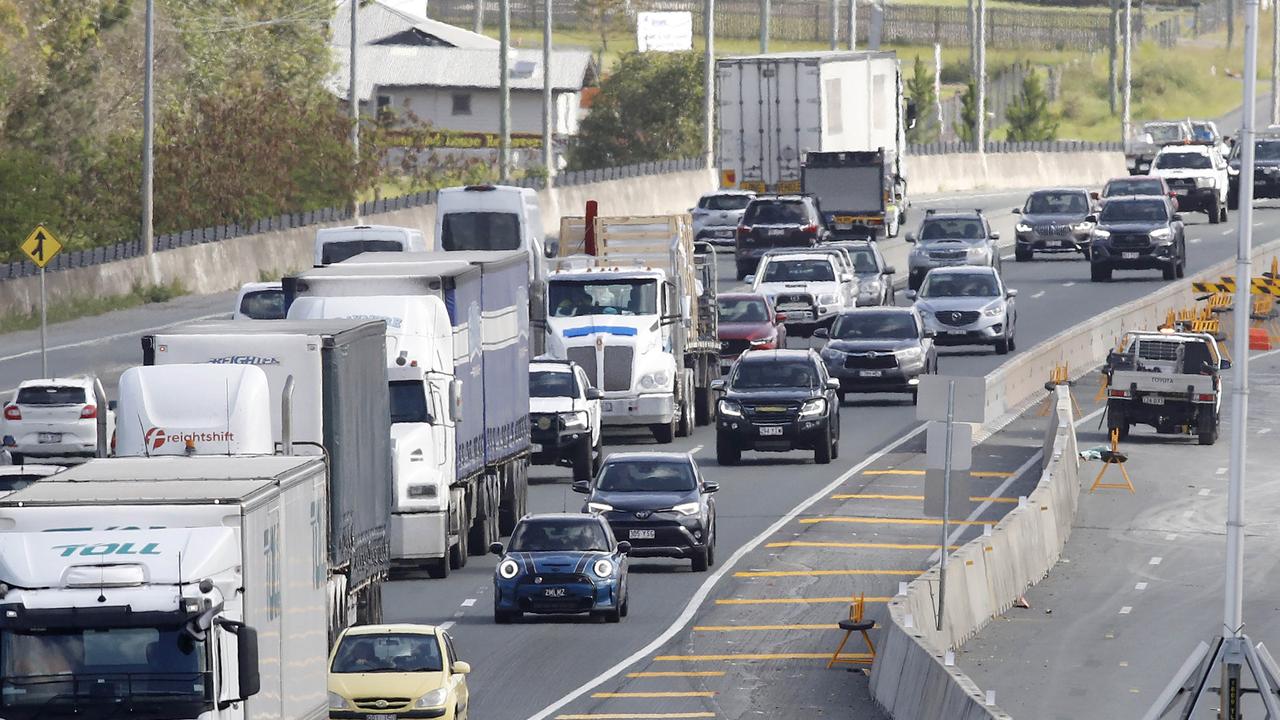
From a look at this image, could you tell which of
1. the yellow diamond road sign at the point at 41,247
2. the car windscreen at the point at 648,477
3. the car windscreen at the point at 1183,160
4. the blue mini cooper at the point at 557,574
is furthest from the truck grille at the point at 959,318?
the car windscreen at the point at 1183,160

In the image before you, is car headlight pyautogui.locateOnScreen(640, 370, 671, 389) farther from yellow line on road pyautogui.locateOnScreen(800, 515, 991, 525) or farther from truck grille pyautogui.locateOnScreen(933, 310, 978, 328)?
truck grille pyautogui.locateOnScreen(933, 310, 978, 328)

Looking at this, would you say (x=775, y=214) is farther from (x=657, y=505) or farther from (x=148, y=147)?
(x=657, y=505)

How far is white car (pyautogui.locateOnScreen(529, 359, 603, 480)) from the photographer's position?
3997 cm

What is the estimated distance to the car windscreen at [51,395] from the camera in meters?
42.8

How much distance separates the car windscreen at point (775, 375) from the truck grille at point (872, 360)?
5.52 m

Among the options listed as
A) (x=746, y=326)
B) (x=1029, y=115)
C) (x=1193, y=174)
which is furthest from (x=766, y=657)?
(x=1029, y=115)

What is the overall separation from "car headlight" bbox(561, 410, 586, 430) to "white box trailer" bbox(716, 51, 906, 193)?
31186mm

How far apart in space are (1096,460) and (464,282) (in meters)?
16.7

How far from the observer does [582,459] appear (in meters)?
40.1

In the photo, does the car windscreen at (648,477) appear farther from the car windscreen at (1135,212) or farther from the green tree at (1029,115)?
the green tree at (1029,115)

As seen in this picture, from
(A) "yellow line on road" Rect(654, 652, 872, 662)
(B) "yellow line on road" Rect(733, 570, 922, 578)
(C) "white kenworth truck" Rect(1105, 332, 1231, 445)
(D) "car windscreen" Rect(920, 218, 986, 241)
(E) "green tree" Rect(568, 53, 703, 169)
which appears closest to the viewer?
(A) "yellow line on road" Rect(654, 652, 872, 662)

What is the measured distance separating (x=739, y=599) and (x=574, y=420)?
8295 mm

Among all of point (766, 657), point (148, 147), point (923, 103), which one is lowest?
point (766, 657)

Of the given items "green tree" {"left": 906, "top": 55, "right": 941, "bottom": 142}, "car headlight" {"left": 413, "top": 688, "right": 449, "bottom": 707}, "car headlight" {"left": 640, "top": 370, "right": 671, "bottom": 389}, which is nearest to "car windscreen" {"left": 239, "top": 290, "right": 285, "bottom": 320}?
"car headlight" {"left": 640, "top": 370, "right": 671, "bottom": 389}
